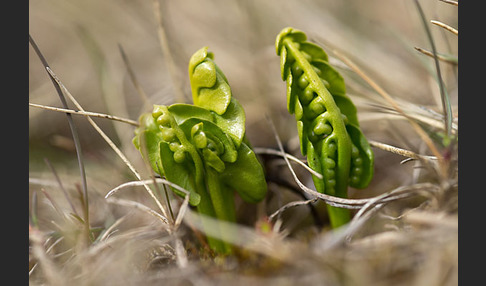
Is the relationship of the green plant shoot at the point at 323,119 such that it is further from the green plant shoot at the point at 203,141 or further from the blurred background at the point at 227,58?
the blurred background at the point at 227,58

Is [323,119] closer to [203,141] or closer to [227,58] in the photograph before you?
[203,141]

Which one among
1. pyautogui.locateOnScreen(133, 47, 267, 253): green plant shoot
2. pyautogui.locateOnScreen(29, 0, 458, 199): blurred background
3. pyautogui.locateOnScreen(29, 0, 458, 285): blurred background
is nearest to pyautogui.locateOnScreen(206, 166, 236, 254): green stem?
pyautogui.locateOnScreen(133, 47, 267, 253): green plant shoot

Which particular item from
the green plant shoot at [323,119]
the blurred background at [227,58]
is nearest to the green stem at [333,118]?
the green plant shoot at [323,119]

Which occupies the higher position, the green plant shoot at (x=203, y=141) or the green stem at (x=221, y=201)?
the green plant shoot at (x=203, y=141)

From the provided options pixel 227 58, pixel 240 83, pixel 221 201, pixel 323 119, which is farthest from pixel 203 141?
pixel 227 58

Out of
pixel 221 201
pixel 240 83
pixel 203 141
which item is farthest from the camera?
pixel 240 83

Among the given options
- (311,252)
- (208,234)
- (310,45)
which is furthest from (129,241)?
(310,45)
